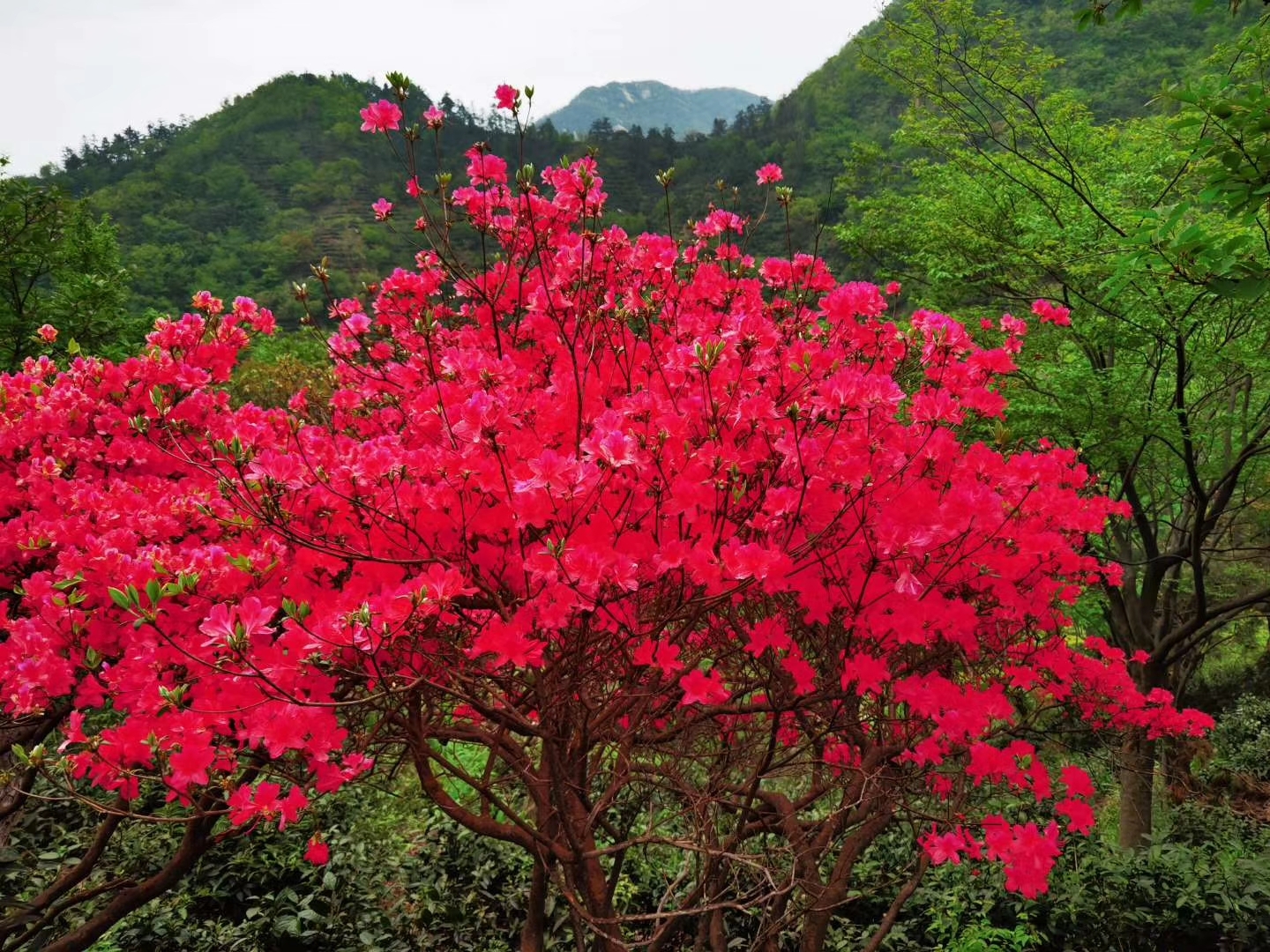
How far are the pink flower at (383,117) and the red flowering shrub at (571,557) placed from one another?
0.02m

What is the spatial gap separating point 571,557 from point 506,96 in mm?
2256

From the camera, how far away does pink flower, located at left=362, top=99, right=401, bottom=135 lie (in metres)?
3.28

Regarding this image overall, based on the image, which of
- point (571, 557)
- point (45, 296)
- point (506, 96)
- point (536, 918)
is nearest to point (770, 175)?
point (506, 96)

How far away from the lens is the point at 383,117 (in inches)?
130

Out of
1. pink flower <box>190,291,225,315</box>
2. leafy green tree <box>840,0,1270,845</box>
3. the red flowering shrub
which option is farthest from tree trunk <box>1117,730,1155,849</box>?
pink flower <box>190,291,225,315</box>

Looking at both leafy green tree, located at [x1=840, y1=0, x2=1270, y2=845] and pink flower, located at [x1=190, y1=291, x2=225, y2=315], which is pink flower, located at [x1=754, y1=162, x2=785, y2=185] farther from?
pink flower, located at [x1=190, y1=291, x2=225, y2=315]

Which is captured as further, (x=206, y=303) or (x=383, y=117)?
(x=206, y=303)

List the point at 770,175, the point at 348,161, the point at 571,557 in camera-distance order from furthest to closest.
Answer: the point at 348,161 < the point at 770,175 < the point at 571,557

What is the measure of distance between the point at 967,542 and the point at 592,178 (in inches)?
84.1

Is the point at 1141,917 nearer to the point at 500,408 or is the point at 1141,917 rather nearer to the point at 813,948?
the point at 813,948

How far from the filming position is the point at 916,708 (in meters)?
3.10

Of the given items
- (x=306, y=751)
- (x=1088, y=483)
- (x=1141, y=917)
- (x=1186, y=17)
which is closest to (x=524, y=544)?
(x=306, y=751)

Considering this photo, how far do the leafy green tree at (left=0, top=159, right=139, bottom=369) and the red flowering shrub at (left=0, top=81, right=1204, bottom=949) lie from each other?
5916mm

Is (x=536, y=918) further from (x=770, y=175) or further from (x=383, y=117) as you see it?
(x=770, y=175)
